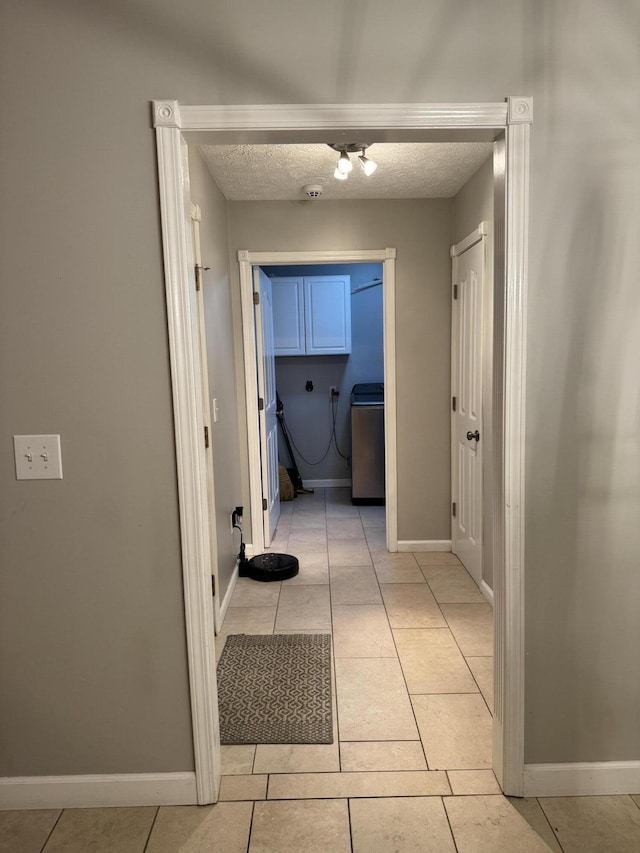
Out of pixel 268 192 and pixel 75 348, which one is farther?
pixel 268 192

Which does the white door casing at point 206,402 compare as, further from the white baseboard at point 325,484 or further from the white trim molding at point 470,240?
the white baseboard at point 325,484

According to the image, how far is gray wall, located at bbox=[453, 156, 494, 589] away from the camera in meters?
3.07

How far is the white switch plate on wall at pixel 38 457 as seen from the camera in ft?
5.54

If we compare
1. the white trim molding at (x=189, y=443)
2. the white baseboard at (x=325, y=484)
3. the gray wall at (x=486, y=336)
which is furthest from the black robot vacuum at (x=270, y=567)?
the white baseboard at (x=325, y=484)

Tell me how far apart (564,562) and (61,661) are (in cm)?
159

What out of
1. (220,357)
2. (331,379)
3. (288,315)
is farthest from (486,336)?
(331,379)

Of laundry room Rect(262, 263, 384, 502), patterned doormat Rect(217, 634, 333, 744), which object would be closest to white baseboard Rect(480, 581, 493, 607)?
patterned doormat Rect(217, 634, 333, 744)

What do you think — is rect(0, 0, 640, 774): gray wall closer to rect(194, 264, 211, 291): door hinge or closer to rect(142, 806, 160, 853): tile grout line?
rect(142, 806, 160, 853): tile grout line

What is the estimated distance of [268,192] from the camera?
11.9 ft

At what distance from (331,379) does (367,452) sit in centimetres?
108

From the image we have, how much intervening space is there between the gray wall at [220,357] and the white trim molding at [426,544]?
3.96ft

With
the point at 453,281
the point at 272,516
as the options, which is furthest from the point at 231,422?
the point at 453,281

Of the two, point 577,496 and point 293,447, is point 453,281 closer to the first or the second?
point 577,496

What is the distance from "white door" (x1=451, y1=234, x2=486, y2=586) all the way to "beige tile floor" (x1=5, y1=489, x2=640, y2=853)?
677 millimetres
